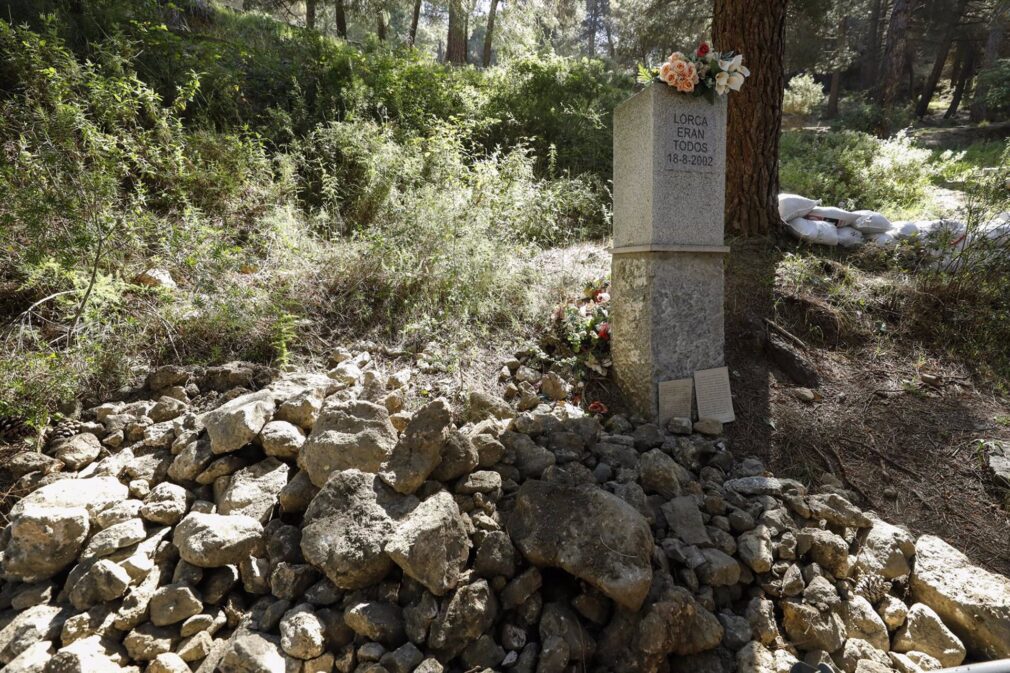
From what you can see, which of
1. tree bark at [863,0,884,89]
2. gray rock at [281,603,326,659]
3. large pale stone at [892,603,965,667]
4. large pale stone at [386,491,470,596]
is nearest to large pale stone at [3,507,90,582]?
gray rock at [281,603,326,659]

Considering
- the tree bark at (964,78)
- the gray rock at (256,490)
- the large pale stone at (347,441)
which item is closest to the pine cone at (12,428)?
the gray rock at (256,490)

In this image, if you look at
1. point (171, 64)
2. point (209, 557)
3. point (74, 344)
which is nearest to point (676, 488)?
point (209, 557)

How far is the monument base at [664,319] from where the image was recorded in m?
2.89

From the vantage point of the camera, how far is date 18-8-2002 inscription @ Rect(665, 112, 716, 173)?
2818mm

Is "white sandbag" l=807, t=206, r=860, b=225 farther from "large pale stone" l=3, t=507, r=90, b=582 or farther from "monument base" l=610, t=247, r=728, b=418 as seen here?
"large pale stone" l=3, t=507, r=90, b=582

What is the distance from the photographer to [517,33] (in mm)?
9594

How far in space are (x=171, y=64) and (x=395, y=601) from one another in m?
5.62

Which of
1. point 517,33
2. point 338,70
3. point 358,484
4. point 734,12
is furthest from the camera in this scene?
point 517,33

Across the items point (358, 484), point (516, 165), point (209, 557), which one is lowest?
point (209, 557)

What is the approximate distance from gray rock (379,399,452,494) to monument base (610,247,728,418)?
1379 mm

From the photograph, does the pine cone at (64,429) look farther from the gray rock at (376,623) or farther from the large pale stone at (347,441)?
the gray rock at (376,623)

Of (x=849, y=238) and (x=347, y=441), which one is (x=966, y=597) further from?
(x=849, y=238)

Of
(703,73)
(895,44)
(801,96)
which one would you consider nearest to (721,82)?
(703,73)

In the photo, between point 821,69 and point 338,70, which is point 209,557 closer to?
point 338,70
